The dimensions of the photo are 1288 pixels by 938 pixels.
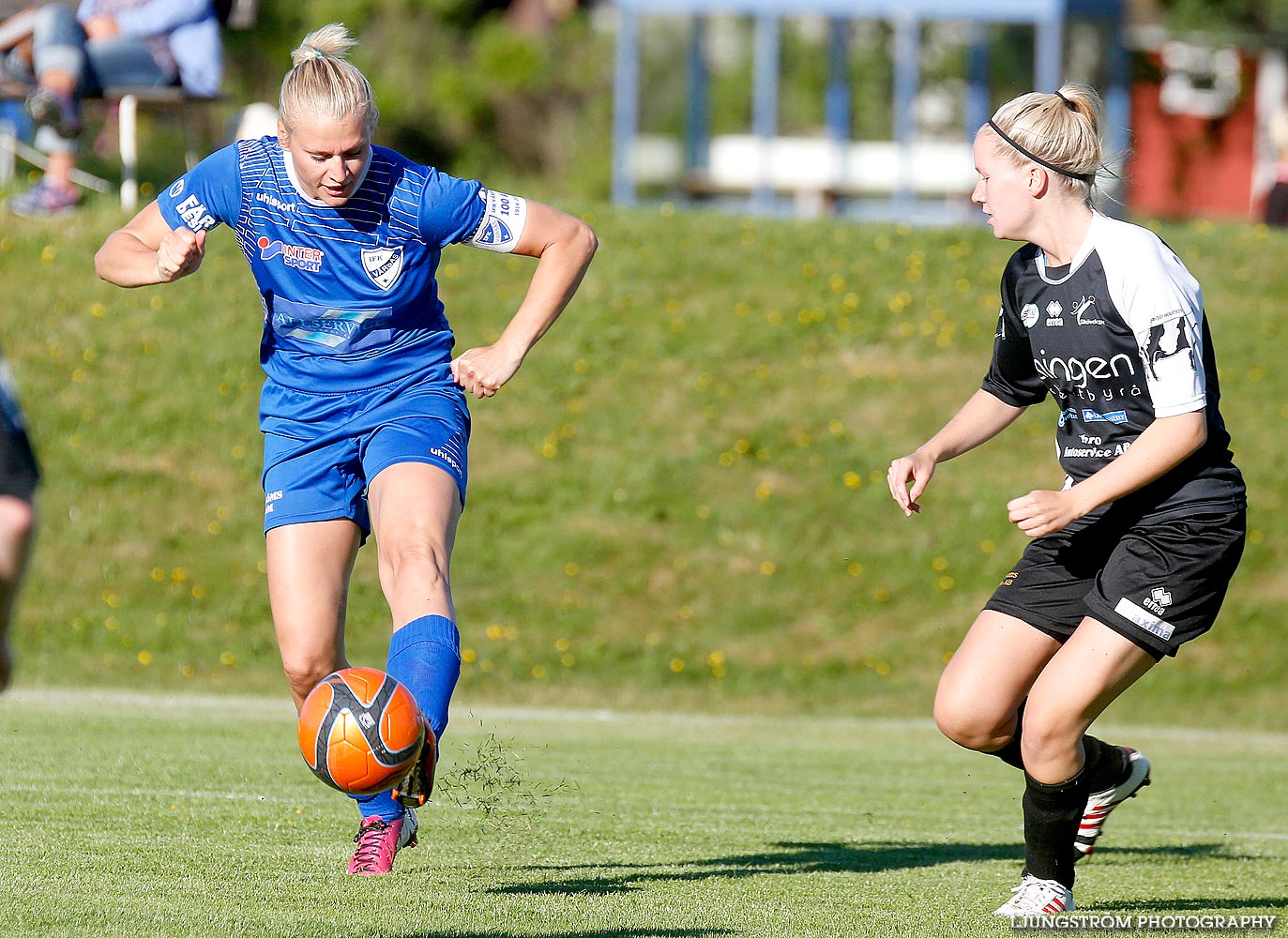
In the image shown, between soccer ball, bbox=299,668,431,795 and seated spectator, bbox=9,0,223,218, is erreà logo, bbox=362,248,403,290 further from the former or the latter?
seated spectator, bbox=9,0,223,218

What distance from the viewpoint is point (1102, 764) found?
16.4 feet

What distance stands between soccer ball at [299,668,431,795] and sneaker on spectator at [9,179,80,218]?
468 inches

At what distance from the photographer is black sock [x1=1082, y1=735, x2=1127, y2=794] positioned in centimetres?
493

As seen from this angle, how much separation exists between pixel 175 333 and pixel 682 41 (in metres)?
9.94

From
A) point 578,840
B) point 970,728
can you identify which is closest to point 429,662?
point 970,728

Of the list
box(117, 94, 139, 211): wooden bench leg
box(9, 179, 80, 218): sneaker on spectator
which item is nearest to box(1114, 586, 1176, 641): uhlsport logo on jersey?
box(117, 94, 139, 211): wooden bench leg

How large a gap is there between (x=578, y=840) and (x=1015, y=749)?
169cm

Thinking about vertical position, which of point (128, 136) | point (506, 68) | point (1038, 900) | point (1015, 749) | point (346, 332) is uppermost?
point (346, 332)

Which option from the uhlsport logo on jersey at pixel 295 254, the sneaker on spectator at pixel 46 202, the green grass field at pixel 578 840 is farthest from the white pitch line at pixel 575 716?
the uhlsport logo on jersey at pixel 295 254

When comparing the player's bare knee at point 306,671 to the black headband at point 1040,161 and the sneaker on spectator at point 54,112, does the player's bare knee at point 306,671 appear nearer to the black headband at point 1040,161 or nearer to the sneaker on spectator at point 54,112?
the black headband at point 1040,161

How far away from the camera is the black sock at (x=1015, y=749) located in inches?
192

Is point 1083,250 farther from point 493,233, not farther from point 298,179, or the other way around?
point 298,179

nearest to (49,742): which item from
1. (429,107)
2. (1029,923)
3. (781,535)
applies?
(1029,923)

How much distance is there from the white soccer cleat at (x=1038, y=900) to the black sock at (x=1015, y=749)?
33cm
